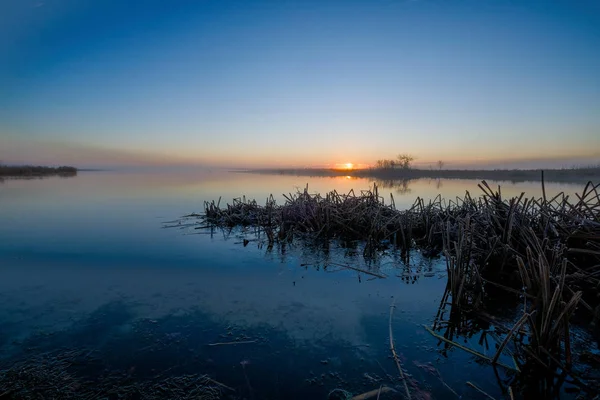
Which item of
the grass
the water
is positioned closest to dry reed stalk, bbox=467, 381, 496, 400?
the water

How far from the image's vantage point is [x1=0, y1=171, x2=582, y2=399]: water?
3102 mm

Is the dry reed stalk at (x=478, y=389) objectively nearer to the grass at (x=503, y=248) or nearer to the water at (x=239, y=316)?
the water at (x=239, y=316)

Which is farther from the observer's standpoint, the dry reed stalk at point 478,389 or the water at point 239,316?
the water at point 239,316

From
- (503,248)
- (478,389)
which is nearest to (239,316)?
(478,389)

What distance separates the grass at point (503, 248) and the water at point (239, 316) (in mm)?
487

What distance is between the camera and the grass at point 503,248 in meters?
3.13

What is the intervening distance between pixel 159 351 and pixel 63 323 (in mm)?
1720

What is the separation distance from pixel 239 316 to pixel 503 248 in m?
4.57

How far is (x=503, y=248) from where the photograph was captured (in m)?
5.14

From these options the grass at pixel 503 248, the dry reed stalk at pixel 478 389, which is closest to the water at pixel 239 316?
the dry reed stalk at pixel 478 389

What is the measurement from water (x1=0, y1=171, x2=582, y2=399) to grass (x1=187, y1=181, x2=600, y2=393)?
0.49 meters

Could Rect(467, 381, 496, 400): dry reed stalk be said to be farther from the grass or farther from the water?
the grass

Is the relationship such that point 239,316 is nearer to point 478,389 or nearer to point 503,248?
point 478,389

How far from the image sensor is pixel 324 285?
5.62m
